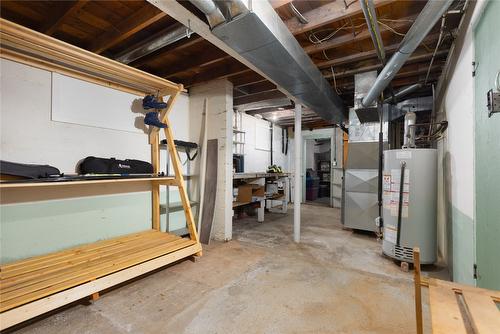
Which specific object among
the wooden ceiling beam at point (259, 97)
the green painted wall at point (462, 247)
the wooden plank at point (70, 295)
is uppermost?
the wooden ceiling beam at point (259, 97)

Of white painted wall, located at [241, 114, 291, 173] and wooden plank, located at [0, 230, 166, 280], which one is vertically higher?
white painted wall, located at [241, 114, 291, 173]

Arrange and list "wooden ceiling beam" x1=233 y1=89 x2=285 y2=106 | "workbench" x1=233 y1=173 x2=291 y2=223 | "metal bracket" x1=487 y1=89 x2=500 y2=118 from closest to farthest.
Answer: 1. "metal bracket" x1=487 y1=89 x2=500 y2=118
2. "wooden ceiling beam" x1=233 y1=89 x2=285 y2=106
3. "workbench" x1=233 y1=173 x2=291 y2=223

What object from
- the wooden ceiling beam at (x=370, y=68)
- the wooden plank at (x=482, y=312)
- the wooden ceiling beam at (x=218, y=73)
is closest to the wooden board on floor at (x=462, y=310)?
the wooden plank at (x=482, y=312)

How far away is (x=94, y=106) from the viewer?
2.59m

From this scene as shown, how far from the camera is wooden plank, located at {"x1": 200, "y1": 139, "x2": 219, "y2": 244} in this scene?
3.24m

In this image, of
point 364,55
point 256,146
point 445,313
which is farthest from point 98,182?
point 256,146

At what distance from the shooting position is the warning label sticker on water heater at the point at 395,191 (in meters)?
2.55

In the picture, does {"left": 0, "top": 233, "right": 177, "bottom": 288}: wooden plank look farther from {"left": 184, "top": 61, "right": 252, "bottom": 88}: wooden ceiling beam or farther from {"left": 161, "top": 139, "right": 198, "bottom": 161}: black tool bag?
{"left": 184, "top": 61, "right": 252, "bottom": 88}: wooden ceiling beam

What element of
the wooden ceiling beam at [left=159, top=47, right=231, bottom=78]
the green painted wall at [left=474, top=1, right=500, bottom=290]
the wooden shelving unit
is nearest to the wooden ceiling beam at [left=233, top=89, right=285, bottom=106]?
the wooden ceiling beam at [left=159, top=47, right=231, bottom=78]

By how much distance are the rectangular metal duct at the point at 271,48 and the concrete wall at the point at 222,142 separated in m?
1.07

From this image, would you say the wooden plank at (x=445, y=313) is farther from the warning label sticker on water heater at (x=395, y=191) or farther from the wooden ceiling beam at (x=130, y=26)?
the wooden ceiling beam at (x=130, y=26)

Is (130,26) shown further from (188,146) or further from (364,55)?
(364,55)

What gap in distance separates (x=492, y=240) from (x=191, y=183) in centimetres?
340

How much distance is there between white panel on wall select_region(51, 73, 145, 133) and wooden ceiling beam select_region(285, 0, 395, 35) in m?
2.17
